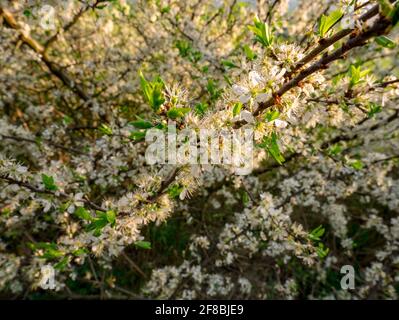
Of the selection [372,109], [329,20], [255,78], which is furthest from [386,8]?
[372,109]

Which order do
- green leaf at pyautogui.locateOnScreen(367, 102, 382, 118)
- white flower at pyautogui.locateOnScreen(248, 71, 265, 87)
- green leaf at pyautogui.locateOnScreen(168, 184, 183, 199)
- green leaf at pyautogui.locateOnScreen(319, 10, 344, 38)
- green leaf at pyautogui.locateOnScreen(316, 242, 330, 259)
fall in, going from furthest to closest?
green leaf at pyautogui.locateOnScreen(316, 242, 330, 259) → green leaf at pyautogui.locateOnScreen(367, 102, 382, 118) → green leaf at pyautogui.locateOnScreen(168, 184, 183, 199) → white flower at pyautogui.locateOnScreen(248, 71, 265, 87) → green leaf at pyautogui.locateOnScreen(319, 10, 344, 38)

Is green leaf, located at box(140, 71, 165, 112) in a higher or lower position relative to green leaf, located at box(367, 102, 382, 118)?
lower

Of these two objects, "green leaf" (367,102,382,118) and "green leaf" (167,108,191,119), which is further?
"green leaf" (367,102,382,118)

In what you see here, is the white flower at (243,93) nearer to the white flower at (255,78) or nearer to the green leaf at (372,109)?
the white flower at (255,78)

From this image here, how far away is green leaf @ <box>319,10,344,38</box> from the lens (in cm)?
139

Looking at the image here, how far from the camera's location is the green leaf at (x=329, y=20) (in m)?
1.39

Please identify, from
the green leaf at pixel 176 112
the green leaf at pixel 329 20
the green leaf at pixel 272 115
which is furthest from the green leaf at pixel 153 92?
the green leaf at pixel 329 20

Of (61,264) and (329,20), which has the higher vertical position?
(329,20)

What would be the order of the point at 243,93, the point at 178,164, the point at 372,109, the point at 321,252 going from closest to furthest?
the point at 243,93 < the point at 178,164 < the point at 372,109 < the point at 321,252

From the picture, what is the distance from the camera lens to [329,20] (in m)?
1.41

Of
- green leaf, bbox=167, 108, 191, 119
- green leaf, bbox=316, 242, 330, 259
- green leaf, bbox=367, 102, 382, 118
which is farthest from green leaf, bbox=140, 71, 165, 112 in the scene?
green leaf, bbox=316, 242, 330, 259

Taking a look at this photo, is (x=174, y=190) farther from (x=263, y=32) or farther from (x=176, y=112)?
(x=263, y=32)

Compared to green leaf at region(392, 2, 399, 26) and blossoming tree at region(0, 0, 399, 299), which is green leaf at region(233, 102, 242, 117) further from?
green leaf at region(392, 2, 399, 26)

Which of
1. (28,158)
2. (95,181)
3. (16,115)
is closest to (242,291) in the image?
(95,181)
